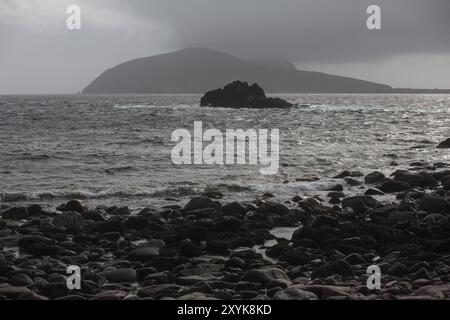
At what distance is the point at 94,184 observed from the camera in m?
18.5

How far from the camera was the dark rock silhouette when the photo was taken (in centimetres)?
9694

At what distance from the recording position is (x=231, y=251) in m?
10.4

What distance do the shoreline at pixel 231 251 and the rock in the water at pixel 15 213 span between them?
0.08 feet

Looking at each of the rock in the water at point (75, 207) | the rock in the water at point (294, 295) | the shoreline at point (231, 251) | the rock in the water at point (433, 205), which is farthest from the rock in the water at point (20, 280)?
the rock in the water at point (433, 205)

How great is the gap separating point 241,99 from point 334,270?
91166 mm

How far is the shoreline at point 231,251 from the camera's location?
7.95 metres

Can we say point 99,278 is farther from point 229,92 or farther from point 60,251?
point 229,92

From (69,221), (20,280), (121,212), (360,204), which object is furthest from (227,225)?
(20,280)

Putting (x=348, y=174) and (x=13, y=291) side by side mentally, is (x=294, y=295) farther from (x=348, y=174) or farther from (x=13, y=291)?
(x=348, y=174)

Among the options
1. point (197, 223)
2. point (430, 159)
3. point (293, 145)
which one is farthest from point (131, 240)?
point (293, 145)

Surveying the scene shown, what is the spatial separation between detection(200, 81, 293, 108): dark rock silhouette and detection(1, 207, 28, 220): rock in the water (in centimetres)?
8447

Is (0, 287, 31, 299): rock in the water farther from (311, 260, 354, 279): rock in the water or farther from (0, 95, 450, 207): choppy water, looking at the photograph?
(0, 95, 450, 207): choppy water

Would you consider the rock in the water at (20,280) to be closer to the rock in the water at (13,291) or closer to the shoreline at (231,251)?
the shoreline at (231,251)

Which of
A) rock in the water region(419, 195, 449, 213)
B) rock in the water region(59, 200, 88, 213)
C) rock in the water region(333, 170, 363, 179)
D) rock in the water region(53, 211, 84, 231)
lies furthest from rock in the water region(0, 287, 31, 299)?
rock in the water region(333, 170, 363, 179)
